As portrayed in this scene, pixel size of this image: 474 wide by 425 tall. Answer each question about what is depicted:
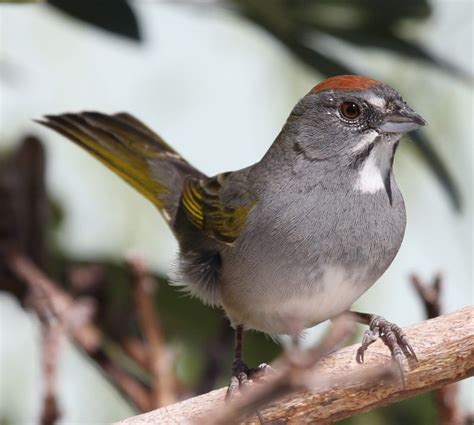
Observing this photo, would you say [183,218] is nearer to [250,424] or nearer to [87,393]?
[87,393]

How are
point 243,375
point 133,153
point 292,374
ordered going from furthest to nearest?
point 133,153
point 243,375
point 292,374

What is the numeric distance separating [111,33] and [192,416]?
1562 millimetres

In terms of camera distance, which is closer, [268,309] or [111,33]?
[268,309]

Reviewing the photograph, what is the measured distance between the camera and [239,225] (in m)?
3.45

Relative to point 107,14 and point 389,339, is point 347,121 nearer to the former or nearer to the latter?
point 389,339

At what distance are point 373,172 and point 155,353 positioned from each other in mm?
986

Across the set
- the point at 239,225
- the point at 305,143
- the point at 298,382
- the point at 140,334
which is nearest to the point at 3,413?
the point at 140,334

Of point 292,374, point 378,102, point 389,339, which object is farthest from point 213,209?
point 292,374

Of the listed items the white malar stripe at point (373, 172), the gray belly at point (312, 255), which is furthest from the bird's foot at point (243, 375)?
the white malar stripe at point (373, 172)

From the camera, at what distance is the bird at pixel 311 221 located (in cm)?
324

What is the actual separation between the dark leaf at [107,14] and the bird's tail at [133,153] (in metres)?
0.41

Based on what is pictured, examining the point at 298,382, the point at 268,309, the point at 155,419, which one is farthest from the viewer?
the point at 268,309

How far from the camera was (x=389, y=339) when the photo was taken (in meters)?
2.97

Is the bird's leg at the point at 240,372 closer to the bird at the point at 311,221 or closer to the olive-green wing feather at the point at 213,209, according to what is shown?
the bird at the point at 311,221
